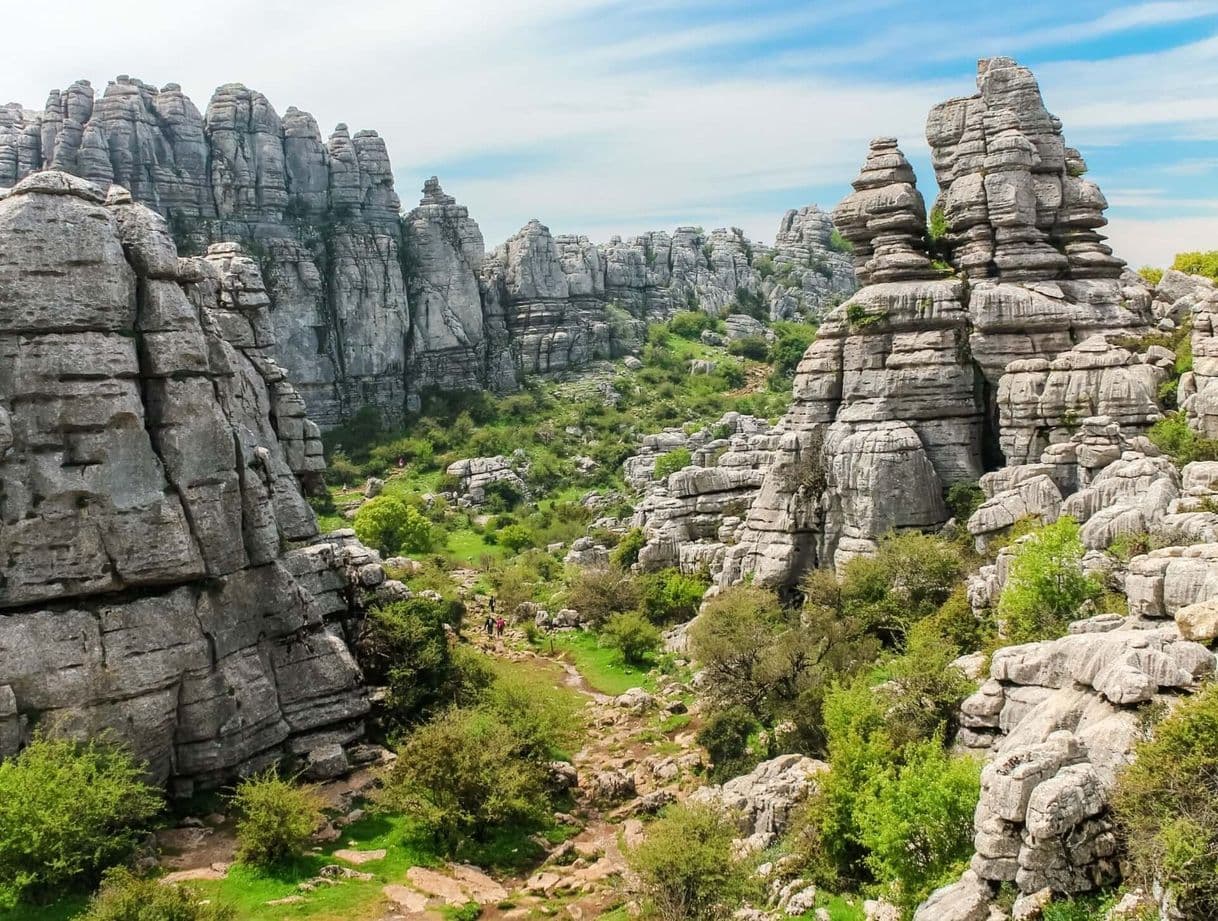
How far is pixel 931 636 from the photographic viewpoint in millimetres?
26859

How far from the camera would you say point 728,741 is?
28359 millimetres

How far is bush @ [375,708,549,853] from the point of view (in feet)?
80.4

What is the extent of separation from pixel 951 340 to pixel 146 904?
99.4ft

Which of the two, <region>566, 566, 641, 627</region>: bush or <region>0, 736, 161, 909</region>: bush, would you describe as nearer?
<region>0, 736, 161, 909</region>: bush

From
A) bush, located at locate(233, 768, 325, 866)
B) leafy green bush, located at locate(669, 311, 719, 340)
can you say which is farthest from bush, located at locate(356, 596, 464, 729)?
leafy green bush, located at locate(669, 311, 719, 340)

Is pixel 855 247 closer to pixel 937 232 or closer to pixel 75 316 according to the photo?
pixel 937 232

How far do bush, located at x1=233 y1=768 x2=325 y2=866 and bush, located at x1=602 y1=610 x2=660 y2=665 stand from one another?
17305 mm

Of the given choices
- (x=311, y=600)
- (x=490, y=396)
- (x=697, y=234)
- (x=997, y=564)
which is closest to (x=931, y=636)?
(x=997, y=564)

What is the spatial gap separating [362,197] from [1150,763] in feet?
275

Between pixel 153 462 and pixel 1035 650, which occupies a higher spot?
pixel 153 462

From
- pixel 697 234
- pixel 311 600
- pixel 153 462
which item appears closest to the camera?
pixel 153 462

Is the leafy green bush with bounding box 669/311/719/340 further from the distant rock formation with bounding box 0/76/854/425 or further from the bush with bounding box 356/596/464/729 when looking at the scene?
the bush with bounding box 356/596/464/729

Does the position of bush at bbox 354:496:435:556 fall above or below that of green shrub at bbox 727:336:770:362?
below

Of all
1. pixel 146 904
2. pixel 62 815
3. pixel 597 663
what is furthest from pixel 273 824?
pixel 597 663
